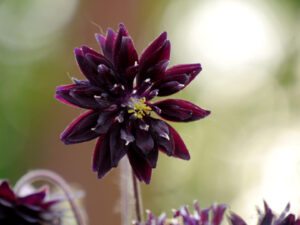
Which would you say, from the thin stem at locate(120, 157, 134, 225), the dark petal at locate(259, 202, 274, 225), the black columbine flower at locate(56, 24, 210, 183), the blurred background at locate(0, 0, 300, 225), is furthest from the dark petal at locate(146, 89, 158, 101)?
the blurred background at locate(0, 0, 300, 225)

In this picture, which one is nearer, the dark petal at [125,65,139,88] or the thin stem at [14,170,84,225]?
the dark petal at [125,65,139,88]

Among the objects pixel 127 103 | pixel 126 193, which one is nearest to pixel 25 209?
pixel 126 193

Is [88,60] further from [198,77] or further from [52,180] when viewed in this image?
[198,77]

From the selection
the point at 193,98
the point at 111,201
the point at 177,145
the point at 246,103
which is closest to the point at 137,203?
the point at 177,145

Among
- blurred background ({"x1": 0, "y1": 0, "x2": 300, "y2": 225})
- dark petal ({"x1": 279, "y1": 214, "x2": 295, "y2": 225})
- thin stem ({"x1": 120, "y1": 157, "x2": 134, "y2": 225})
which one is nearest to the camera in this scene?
dark petal ({"x1": 279, "y1": 214, "x2": 295, "y2": 225})

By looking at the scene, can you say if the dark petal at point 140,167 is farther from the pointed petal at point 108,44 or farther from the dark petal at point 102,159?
the pointed petal at point 108,44

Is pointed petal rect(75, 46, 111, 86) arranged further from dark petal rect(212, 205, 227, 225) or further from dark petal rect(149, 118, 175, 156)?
dark petal rect(212, 205, 227, 225)

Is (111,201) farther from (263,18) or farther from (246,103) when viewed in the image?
(263,18)
